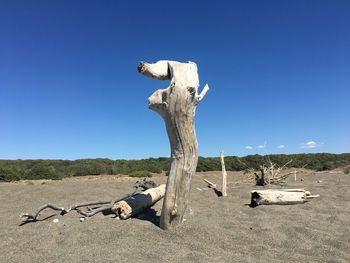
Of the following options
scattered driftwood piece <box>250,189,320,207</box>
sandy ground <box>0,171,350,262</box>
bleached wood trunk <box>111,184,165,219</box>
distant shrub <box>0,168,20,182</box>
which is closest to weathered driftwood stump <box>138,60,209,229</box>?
sandy ground <box>0,171,350,262</box>

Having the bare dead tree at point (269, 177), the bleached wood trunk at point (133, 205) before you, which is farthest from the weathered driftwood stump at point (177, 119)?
the bare dead tree at point (269, 177)

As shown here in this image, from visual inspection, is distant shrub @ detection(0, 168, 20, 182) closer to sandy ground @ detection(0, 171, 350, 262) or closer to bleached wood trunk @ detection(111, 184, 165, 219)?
sandy ground @ detection(0, 171, 350, 262)

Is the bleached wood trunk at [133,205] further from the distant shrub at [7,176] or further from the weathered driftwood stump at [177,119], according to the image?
the distant shrub at [7,176]

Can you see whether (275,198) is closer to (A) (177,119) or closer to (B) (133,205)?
(B) (133,205)

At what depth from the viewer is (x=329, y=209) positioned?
8.05 m

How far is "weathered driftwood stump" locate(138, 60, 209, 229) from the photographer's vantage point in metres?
5.61

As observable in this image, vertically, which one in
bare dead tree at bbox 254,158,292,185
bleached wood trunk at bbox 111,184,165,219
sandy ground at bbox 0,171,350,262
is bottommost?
sandy ground at bbox 0,171,350,262

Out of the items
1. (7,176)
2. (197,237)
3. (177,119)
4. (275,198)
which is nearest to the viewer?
(197,237)

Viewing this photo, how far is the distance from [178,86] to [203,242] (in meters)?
2.36

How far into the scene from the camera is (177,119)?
18.5 feet

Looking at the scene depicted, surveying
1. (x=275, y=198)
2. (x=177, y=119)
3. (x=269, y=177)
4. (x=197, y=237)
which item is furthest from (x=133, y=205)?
(x=269, y=177)

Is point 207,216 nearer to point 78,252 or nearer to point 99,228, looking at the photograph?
point 99,228

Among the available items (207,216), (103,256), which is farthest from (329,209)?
(103,256)

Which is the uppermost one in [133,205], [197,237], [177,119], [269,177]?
[177,119]
